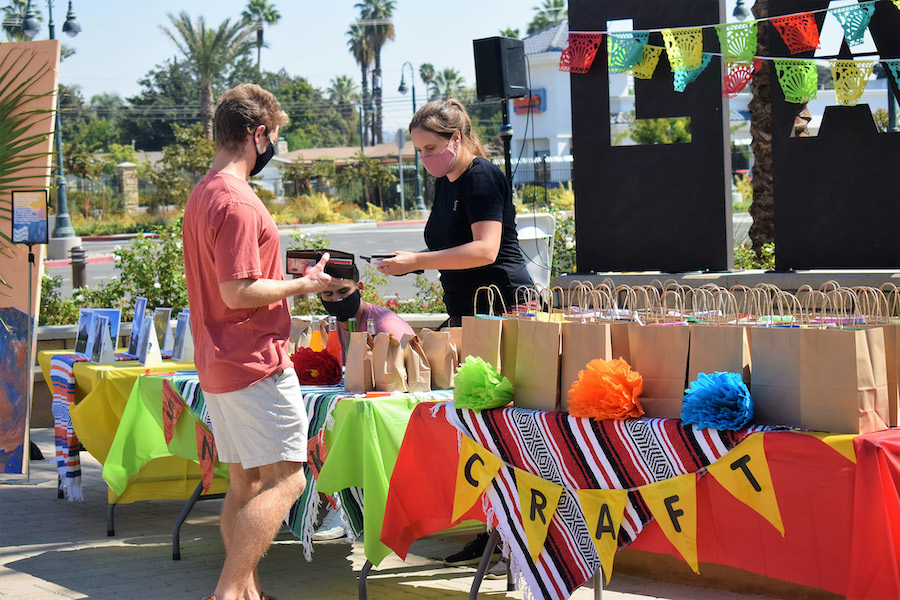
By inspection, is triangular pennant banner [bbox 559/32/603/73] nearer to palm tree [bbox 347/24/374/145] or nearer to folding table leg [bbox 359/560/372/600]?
folding table leg [bbox 359/560/372/600]

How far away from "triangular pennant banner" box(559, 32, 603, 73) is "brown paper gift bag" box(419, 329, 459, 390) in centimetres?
345

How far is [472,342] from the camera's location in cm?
356

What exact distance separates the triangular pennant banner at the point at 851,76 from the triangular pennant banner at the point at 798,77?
16cm

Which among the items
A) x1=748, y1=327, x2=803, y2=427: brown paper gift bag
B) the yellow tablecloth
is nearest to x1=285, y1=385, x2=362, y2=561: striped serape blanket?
the yellow tablecloth

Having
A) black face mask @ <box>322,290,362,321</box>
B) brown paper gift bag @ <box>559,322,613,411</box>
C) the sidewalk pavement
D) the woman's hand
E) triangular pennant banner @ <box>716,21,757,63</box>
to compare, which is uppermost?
triangular pennant banner @ <box>716,21,757,63</box>

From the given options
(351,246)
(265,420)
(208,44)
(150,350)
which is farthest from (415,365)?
(208,44)

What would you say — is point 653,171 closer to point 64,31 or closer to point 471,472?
point 471,472

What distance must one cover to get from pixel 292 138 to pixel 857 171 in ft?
212

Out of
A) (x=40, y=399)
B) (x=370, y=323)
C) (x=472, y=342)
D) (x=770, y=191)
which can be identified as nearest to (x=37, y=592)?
(x=370, y=323)

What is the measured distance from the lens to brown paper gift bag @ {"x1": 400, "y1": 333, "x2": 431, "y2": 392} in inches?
153

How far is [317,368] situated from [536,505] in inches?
50.7

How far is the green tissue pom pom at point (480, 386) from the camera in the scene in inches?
133

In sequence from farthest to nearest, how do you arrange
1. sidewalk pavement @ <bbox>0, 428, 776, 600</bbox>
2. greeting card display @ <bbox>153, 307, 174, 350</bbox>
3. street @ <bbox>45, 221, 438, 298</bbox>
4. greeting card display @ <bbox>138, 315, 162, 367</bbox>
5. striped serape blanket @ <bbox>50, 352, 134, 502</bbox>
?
street @ <bbox>45, 221, 438, 298</bbox>
greeting card display @ <bbox>153, 307, 174, 350</bbox>
striped serape blanket @ <bbox>50, 352, 134, 502</bbox>
greeting card display @ <bbox>138, 315, 162, 367</bbox>
sidewalk pavement @ <bbox>0, 428, 776, 600</bbox>

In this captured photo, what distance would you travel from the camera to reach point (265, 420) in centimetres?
333
